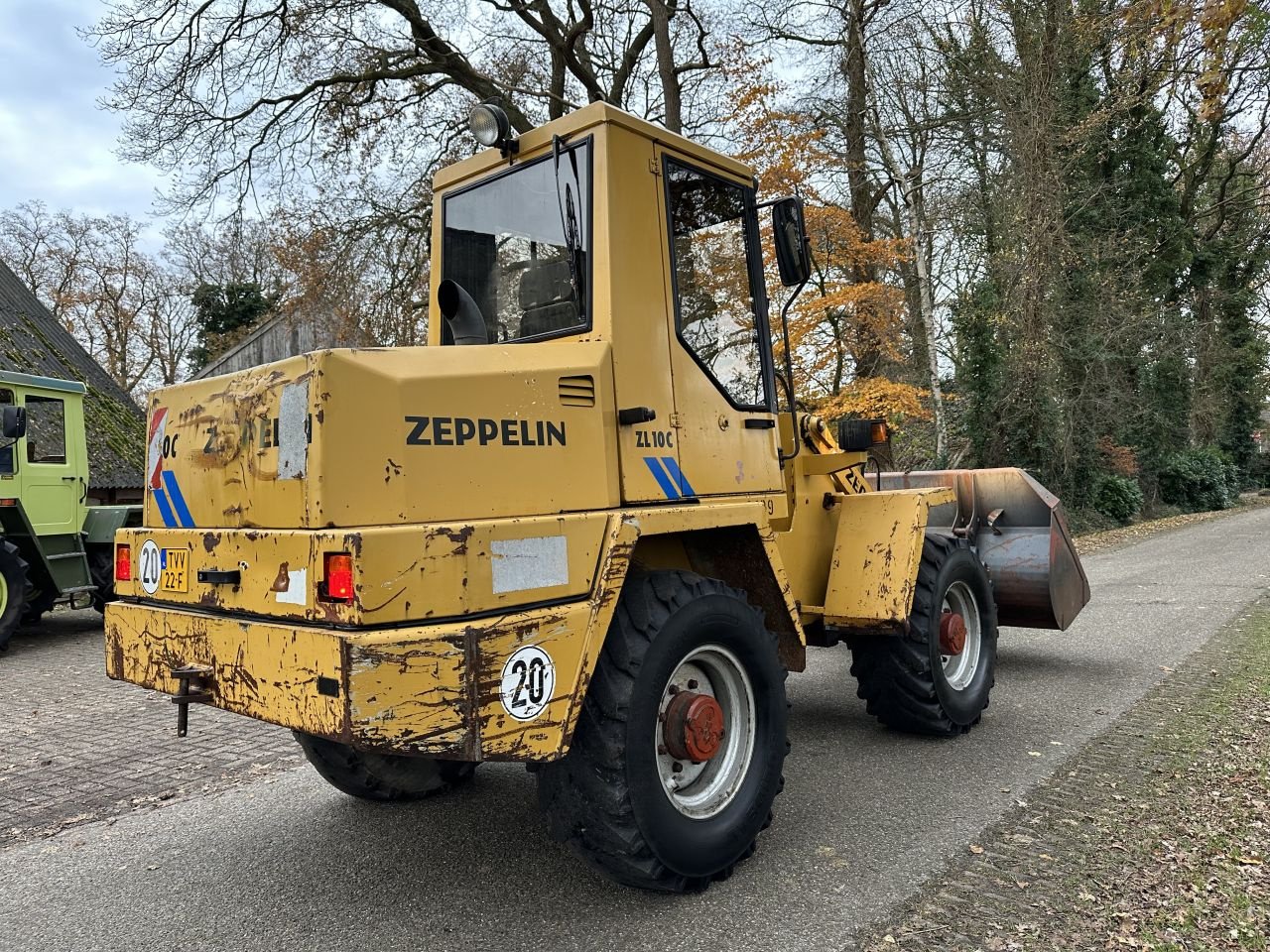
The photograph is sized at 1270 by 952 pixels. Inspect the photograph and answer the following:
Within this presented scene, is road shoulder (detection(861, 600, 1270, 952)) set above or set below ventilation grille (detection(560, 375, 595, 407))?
below

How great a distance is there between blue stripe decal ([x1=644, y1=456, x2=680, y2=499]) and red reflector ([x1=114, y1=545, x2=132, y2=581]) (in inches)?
78.7

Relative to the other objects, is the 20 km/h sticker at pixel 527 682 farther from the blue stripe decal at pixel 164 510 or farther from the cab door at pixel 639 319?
the blue stripe decal at pixel 164 510

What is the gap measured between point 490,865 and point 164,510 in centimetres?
183

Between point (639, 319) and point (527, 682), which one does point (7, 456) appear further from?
point (527, 682)

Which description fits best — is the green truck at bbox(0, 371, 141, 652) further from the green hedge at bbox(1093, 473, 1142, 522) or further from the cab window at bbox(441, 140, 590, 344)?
the green hedge at bbox(1093, 473, 1142, 522)

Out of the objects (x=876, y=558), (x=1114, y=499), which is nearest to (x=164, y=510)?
(x=876, y=558)

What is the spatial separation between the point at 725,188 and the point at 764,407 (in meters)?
0.98

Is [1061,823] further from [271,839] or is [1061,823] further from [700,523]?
[271,839]

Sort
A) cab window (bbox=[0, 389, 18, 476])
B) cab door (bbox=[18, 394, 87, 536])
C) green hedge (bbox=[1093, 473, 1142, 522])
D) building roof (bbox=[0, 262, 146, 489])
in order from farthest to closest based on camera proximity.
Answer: green hedge (bbox=[1093, 473, 1142, 522]), building roof (bbox=[0, 262, 146, 489]), cab door (bbox=[18, 394, 87, 536]), cab window (bbox=[0, 389, 18, 476])

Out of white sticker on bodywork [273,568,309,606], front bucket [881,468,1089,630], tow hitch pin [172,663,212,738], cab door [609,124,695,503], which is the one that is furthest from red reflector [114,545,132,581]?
front bucket [881,468,1089,630]

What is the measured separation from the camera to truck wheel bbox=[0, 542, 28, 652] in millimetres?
8594

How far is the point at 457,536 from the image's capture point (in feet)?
8.91

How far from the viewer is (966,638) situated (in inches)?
211

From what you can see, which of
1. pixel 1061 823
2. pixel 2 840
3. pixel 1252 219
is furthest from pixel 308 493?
pixel 1252 219
